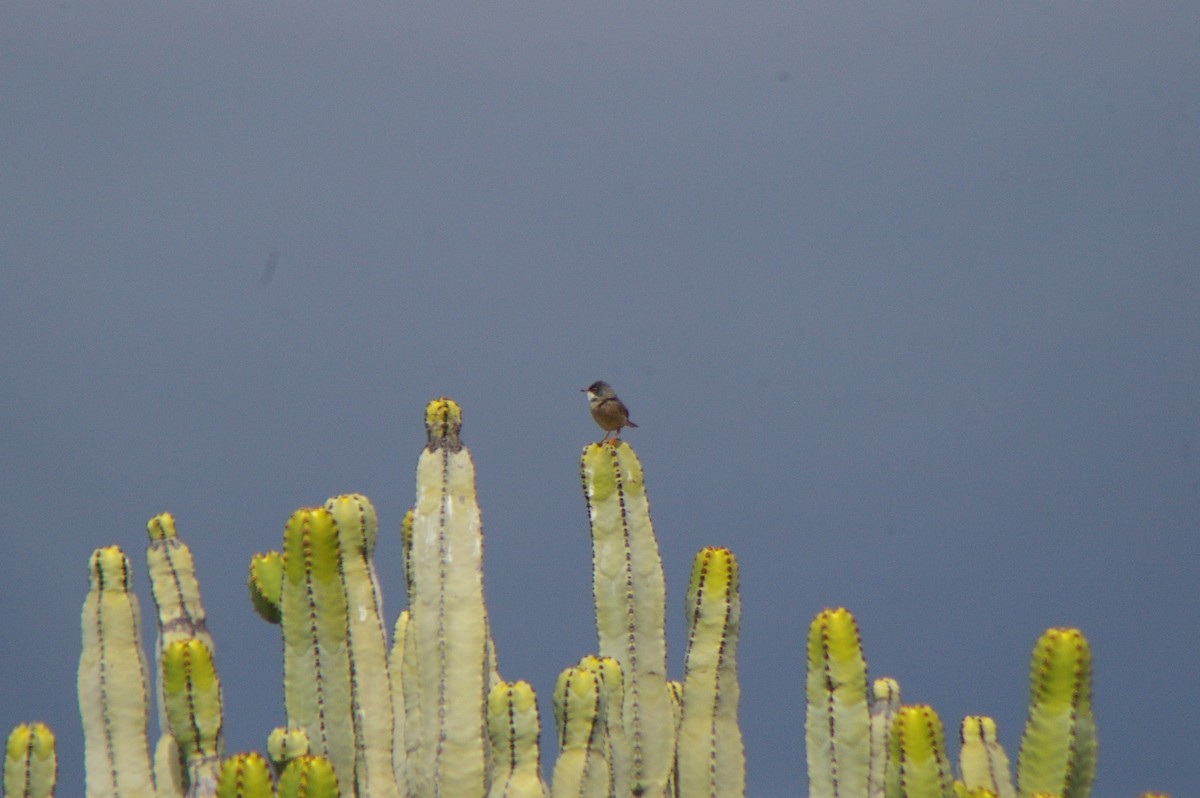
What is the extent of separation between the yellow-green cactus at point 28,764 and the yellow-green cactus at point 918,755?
4151mm

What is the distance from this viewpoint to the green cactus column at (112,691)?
699 cm

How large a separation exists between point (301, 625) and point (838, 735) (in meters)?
2.51

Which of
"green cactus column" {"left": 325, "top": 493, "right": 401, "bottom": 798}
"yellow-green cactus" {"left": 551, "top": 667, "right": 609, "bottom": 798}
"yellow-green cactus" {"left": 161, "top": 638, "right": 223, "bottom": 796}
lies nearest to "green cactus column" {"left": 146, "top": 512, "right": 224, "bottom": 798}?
"yellow-green cactus" {"left": 161, "top": 638, "right": 223, "bottom": 796}

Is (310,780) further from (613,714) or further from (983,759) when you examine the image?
(983,759)

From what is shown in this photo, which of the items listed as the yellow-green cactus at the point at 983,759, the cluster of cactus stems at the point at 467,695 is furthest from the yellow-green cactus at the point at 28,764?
the yellow-green cactus at the point at 983,759

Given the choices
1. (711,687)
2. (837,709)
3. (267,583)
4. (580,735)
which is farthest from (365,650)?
(837,709)

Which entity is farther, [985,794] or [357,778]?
[357,778]

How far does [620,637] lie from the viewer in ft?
22.1

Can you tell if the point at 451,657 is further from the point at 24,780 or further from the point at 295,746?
the point at 24,780

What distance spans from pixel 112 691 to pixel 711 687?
10.1ft

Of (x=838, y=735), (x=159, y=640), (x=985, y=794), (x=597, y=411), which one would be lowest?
(x=985, y=794)

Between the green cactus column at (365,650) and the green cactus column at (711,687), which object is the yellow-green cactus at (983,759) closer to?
the green cactus column at (711,687)

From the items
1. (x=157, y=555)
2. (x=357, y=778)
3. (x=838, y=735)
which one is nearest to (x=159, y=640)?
(x=157, y=555)

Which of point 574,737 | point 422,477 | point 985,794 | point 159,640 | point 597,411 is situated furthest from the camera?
point 159,640
